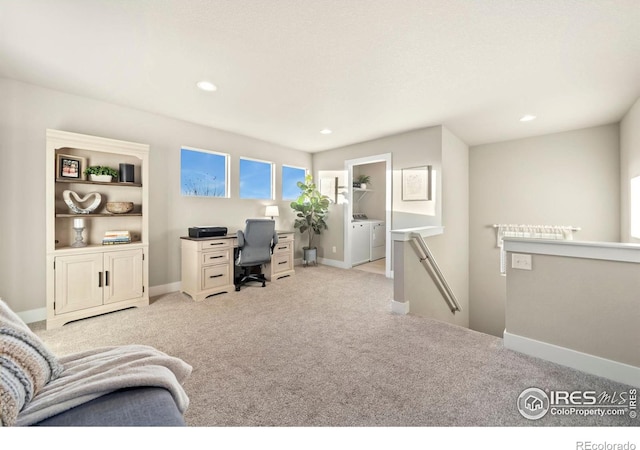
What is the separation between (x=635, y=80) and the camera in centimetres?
242

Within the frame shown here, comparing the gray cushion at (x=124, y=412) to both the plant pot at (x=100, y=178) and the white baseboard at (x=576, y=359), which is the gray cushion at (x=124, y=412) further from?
the plant pot at (x=100, y=178)

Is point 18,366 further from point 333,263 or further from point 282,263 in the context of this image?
point 333,263

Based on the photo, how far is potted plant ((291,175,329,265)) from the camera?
16.8 ft

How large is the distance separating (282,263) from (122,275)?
220 centimetres

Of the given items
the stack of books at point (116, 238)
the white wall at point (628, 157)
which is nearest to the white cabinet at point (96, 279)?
the stack of books at point (116, 238)

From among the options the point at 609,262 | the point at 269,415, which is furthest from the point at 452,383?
the point at 609,262

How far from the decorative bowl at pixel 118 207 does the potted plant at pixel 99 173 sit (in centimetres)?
27

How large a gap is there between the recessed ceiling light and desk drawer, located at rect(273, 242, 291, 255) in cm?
244

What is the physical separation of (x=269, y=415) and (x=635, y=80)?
13.7 ft

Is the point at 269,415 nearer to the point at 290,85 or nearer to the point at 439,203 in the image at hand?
the point at 290,85

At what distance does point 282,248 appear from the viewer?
4.45 metres

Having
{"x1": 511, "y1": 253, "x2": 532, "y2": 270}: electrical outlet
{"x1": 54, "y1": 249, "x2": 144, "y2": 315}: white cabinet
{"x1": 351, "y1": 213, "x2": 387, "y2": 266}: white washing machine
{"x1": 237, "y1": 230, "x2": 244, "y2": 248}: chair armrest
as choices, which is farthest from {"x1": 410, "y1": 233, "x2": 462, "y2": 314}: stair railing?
{"x1": 54, "y1": 249, "x2": 144, "y2": 315}: white cabinet

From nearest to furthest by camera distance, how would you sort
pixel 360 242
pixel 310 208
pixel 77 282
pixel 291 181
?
pixel 77 282, pixel 310 208, pixel 291 181, pixel 360 242

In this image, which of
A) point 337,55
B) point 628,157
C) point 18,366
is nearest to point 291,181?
point 337,55
